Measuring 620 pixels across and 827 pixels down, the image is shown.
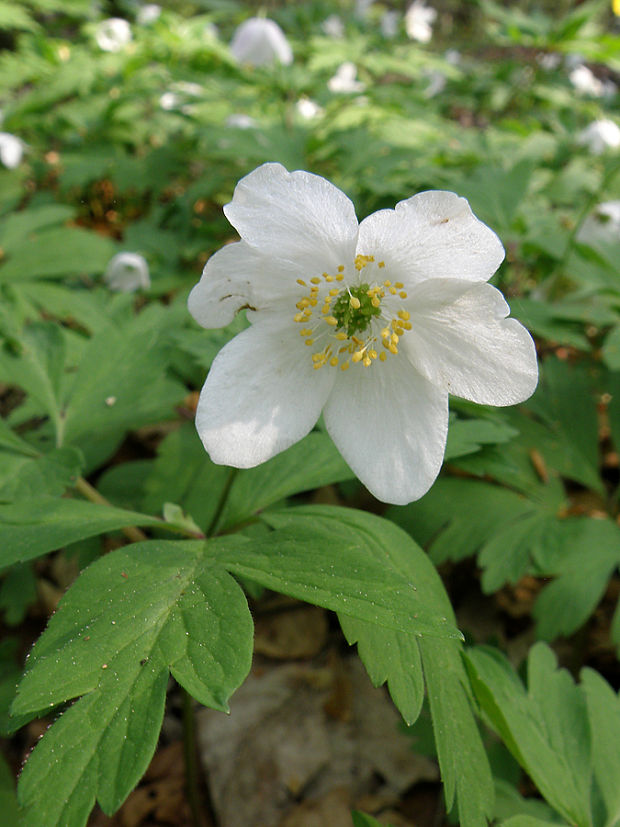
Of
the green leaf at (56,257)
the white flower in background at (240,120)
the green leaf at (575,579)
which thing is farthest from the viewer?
the white flower in background at (240,120)

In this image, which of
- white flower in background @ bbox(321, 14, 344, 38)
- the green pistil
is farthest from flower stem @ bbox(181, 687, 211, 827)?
white flower in background @ bbox(321, 14, 344, 38)

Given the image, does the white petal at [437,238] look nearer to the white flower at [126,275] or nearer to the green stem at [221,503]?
the green stem at [221,503]

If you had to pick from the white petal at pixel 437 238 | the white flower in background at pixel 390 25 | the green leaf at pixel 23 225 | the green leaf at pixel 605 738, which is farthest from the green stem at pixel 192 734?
the white flower in background at pixel 390 25

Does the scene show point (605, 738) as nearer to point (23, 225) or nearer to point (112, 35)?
point (23, 225)

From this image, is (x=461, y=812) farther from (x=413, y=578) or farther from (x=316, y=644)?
(x=316, y=644)

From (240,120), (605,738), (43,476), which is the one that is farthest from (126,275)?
(605,738)

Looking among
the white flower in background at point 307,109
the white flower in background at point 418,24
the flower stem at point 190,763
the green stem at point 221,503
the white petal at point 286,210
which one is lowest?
the flower stem at point 190,763

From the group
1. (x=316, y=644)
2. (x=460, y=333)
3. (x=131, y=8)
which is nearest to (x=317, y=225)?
(x=460, y=333)
